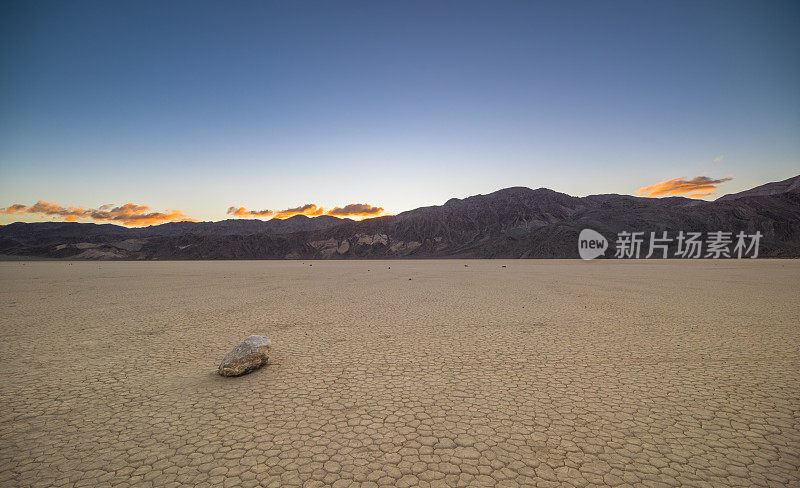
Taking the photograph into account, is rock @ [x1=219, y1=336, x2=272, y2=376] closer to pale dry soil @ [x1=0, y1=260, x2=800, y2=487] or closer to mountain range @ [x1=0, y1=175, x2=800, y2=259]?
pale dry soil @ [x1=0, y1=260, x2=800, y2=487]

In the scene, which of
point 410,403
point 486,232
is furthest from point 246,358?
point 486,232

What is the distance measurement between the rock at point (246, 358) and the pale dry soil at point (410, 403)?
0.19 metres

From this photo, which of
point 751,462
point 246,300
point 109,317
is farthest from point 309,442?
point 246,300

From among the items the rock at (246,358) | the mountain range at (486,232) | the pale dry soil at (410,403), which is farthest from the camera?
the mountain range at (486,232)

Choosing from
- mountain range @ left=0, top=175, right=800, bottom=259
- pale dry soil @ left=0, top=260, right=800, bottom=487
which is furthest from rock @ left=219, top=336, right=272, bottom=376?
mountain range @ left=0, top=175, right=800, bottom=259

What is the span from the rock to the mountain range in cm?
7255

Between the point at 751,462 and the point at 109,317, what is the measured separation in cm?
1618

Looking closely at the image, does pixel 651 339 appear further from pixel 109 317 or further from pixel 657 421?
pixel 109 317

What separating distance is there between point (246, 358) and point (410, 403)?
3.24m

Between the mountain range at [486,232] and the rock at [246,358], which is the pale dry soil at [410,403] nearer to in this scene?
the rock at [246,358]

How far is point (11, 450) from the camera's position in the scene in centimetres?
435

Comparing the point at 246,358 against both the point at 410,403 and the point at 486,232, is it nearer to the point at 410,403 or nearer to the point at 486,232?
the point at 410,403

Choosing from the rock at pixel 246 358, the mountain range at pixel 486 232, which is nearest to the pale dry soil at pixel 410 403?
the rock at pixel 246 358

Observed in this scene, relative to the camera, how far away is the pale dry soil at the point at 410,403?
3.93m
